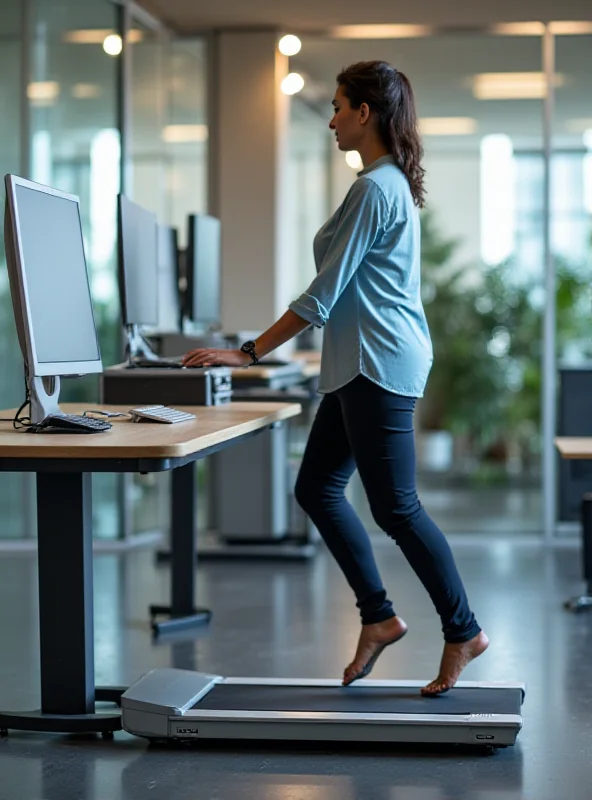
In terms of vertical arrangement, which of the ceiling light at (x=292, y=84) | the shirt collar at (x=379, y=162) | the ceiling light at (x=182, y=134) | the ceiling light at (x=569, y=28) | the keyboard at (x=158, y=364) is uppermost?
the ceiling light at (x=569, y=28)

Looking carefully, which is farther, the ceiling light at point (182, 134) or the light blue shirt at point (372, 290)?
the ceiling light at point (182, 134)

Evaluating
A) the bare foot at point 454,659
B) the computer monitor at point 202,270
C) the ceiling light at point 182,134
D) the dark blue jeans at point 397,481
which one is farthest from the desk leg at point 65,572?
the ceiling light at point 182,134

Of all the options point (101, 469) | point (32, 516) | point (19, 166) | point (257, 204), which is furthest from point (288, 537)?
point (101, 469)

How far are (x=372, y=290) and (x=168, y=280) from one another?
2039mm

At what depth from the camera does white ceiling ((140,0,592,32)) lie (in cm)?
671

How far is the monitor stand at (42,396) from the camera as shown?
3252 millimetres

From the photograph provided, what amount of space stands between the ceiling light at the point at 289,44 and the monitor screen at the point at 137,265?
8.34 ft

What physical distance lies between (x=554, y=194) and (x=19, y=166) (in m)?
2.87

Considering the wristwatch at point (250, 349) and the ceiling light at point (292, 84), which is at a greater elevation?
the ceiling light at point (292, 84)

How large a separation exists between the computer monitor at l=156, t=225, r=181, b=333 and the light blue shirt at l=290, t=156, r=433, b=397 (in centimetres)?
173

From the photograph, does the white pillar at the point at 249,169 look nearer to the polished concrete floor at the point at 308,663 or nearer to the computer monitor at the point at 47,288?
the polished concrete floor at the point at 308,663

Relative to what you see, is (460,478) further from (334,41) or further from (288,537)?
(334,41)

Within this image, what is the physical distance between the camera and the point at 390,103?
348 cm

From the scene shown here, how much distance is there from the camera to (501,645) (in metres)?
4.57
